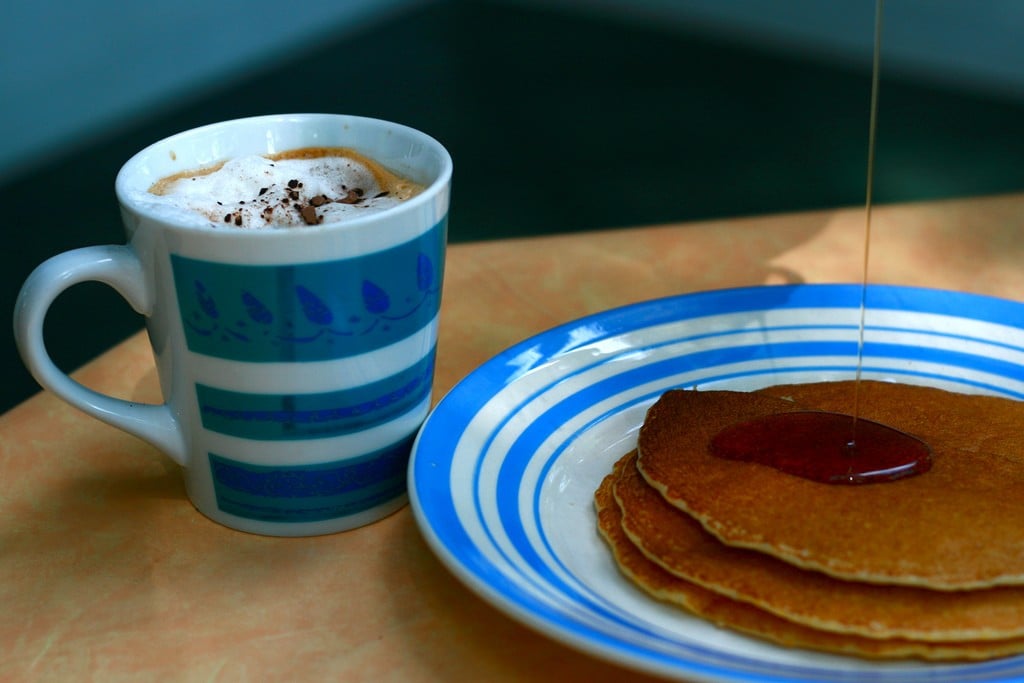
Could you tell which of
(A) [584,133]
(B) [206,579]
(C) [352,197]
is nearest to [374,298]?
(C) [352,197]

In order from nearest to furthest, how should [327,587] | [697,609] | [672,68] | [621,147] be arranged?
[697,609]
[327,587]
[621,147]
[672,68]

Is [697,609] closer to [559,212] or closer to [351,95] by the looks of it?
[559,212]

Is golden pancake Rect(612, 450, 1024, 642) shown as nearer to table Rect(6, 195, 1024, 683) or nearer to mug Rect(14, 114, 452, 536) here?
table Rect(6, 195, 1024, 683)

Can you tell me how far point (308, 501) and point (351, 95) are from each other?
3.17 m

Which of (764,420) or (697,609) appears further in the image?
(764,420)

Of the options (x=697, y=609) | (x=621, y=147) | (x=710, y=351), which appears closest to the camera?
(x=697, y=609)

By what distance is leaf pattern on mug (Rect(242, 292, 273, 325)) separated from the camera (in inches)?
32.7

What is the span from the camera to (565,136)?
146 inches

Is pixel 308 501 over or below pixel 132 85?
over

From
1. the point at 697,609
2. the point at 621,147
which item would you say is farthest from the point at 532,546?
the point at 621,147

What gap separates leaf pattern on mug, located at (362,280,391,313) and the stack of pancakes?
0.77 ft

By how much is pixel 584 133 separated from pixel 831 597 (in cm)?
311

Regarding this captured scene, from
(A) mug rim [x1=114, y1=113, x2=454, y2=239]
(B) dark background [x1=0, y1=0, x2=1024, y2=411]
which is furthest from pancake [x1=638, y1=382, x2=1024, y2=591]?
(B) dark background [x1=0, y1=0, x2=1024, y2=411]

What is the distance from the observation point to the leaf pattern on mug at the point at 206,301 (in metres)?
0.84
